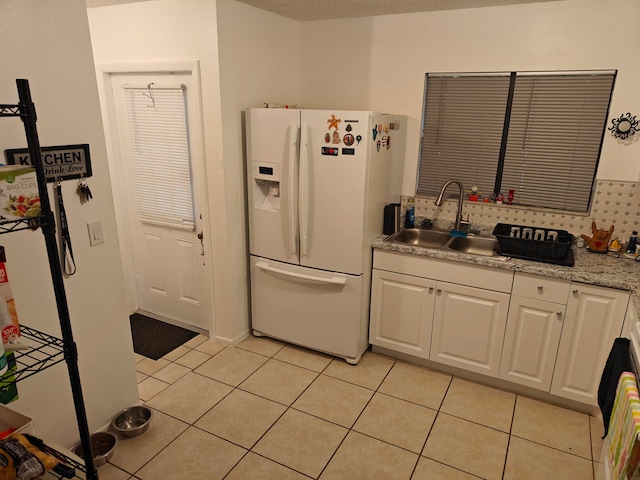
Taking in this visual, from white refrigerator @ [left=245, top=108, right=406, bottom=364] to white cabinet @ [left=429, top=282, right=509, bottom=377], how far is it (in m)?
0.55

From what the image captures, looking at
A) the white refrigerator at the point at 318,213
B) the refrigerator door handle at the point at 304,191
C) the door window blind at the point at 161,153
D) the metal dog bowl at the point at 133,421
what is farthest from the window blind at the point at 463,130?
the metal dog bowl at the point at 133,421

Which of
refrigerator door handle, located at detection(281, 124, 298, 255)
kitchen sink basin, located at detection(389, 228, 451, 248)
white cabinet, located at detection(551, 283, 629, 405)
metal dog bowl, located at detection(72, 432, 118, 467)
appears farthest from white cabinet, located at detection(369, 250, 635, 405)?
metal dog bowl, located at detection(72, 432, 118, 467)

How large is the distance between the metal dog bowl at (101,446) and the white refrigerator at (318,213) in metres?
1.39

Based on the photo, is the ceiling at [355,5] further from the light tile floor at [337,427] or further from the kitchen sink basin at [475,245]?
the light tile floor at [337,427]

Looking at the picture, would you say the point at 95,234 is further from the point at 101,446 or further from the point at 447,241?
the point at 447,241

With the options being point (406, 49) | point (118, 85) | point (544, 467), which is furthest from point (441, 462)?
point (118, 85)

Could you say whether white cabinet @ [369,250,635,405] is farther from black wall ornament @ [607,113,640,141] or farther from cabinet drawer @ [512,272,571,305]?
black wall ornament @ [607,113,640,141]

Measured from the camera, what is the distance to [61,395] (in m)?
2.17

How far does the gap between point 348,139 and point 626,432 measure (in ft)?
6.67

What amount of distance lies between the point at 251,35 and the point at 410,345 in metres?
2.50

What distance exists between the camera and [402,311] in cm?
310

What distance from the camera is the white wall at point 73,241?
71.1 inches

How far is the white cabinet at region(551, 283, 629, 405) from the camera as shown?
245 centimetres

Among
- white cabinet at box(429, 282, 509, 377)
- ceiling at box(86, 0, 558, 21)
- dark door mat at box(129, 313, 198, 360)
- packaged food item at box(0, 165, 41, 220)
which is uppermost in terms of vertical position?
ceiling at box(86, 0, 558, 21)
